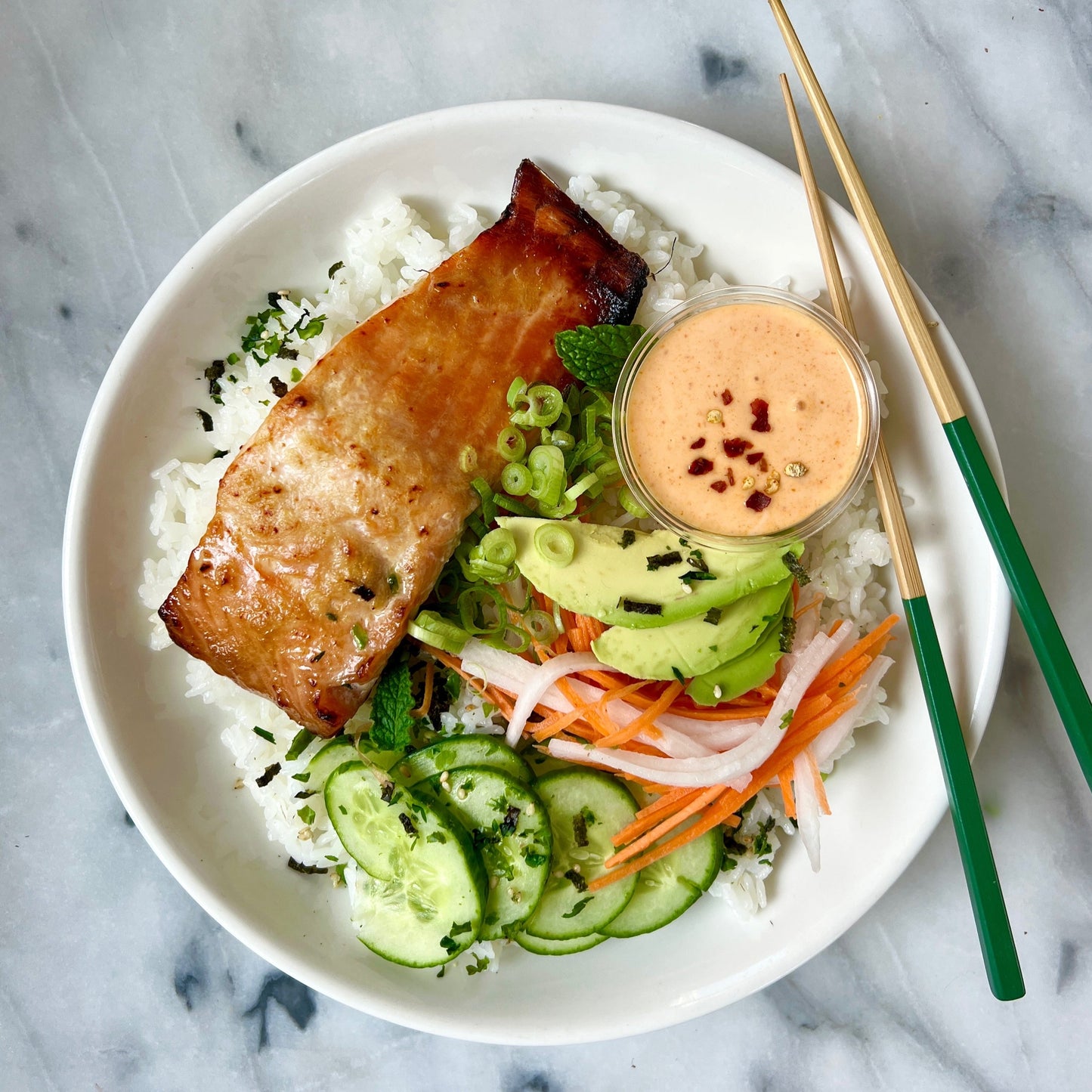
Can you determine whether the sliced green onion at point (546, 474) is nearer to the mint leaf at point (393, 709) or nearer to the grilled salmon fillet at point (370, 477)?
the grilled salmon fillet at point (370, 477)

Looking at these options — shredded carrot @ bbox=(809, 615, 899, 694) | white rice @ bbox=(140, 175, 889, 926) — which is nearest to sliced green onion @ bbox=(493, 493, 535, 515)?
white rice @ bbox=(140, 175, 889, 926)

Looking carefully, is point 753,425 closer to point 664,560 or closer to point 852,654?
point 664,560

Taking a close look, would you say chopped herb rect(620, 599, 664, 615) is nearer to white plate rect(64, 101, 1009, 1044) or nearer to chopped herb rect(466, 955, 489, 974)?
white plate rect(64, 101, 1009, 1044)

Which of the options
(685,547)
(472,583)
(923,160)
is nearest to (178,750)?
(472,583)

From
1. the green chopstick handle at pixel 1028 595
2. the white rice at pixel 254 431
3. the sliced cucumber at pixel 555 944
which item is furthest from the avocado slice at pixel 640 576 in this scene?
the sliced cucumber at pixel 555 944

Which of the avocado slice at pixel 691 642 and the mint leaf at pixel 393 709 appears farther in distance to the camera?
the mint leaf at pixel 393 709

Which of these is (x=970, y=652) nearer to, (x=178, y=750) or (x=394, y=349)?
(x=394, y=349)
